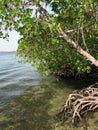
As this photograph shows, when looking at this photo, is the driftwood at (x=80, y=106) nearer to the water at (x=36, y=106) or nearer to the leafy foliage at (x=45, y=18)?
the water at (x=36, y=106)

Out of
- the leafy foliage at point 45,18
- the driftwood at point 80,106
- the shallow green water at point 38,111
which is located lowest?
the shallow green water at point 38,111

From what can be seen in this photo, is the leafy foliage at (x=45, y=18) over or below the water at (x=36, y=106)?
over

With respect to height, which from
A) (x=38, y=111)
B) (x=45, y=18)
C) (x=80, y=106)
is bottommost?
(x=38, y=111)

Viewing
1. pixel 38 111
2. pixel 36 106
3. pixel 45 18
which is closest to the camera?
pixel 45 18

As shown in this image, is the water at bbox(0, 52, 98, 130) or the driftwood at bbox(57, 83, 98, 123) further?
the driftwood at bbox(57, 83, 98, 123)

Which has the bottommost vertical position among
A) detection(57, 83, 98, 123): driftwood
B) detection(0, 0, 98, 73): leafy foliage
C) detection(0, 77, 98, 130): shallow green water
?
detection(0, 77, 98, 130): shallow green water

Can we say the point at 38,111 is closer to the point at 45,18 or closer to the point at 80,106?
the point at 80,106

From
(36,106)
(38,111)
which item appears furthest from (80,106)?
(36,106)

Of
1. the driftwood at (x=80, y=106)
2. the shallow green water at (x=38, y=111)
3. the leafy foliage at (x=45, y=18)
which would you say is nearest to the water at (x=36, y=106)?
the shallow green water at (x=38, y=111)

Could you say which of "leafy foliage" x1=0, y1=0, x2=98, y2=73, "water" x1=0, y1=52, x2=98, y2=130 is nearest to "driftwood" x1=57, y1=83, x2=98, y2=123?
"water" x1=0, y1=52, x2=98, y2=130

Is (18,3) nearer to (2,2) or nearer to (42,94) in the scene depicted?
(2,2)

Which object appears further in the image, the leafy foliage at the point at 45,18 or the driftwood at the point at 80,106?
the driftwood at the point at 80,106

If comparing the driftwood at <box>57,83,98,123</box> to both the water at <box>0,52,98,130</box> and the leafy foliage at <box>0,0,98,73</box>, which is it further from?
the leafy foliage at <box>0,0,98,73</box>

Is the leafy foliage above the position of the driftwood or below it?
above
